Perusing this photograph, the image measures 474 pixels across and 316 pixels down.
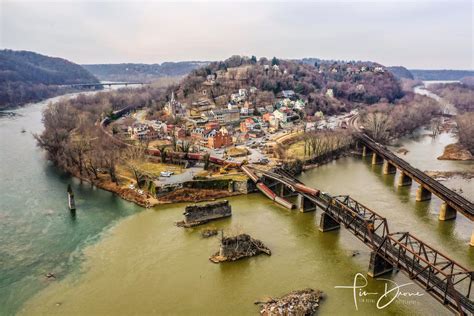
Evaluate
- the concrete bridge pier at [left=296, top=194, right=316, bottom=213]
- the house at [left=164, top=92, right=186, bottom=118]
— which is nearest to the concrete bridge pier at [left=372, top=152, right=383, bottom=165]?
the concrete bridge pier at [left=296, top=194, right=316, bottom=213]

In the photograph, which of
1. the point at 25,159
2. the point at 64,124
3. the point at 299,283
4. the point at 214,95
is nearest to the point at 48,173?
the point at 25,159

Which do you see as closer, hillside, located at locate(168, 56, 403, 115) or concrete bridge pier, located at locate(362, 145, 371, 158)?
concrete bridge pier, located at locate(362, 145, 371, 158)

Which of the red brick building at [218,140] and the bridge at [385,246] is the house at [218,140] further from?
the bridge at [385,246]

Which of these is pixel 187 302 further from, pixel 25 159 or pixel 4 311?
pixel 25 159

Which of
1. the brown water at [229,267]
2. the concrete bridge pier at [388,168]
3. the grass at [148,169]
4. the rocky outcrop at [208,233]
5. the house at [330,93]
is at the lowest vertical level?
the brown water at [229,267]

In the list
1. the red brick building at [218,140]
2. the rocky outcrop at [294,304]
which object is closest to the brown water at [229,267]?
the rocky outcrop at [294,304]

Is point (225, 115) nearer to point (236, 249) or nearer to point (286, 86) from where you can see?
point (286, 86)
